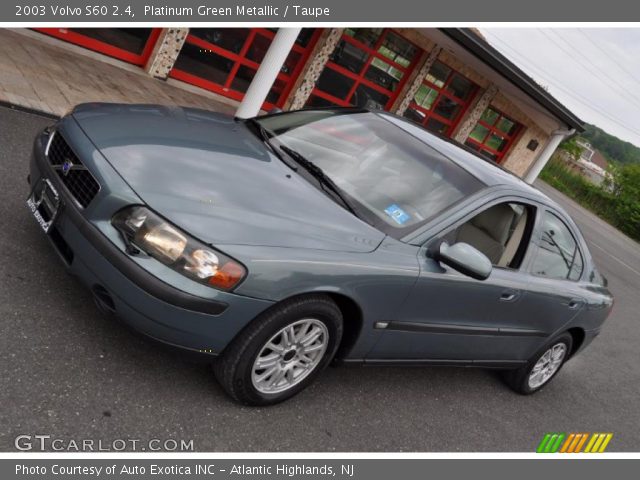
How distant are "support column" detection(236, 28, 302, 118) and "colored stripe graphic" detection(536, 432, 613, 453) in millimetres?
7119

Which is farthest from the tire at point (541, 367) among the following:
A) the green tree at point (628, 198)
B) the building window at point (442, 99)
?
the green tree at point (628, 198)

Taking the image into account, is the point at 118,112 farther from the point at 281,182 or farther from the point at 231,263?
the point at 231,263

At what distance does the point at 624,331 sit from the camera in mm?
9148

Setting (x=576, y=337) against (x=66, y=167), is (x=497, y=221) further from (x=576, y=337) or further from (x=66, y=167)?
(x=66, y=167)

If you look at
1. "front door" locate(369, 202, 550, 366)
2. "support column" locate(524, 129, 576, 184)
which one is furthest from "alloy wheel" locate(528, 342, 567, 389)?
"support column" locate(524, 129, 576, 184)

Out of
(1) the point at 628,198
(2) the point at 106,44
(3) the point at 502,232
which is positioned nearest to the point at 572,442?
(3) the point at 502,232

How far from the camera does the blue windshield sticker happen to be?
3.43 meters

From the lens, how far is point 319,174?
3.63 m

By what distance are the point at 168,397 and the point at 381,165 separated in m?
1.95

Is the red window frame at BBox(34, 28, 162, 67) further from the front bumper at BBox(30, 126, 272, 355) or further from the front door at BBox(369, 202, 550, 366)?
the front door at BBox(369, 202, 550, 366)

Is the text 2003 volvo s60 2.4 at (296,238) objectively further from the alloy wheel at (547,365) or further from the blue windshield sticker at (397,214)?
the alloy wheel at (547,365)

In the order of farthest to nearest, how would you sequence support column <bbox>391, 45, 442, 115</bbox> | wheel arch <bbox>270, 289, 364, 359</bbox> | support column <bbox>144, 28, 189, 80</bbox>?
support column <bbox>391, 45, 442, 115</bbox> → support column <bbox>144, 28, 189, 80</bbox> → wheel arch <bbox>270, 289, 364, 359</bbox>

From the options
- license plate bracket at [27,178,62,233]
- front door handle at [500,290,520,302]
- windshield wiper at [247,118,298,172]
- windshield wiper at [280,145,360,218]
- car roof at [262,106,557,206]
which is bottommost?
license plate bracket at [27,178,62,233]

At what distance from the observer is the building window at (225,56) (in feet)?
35.3
